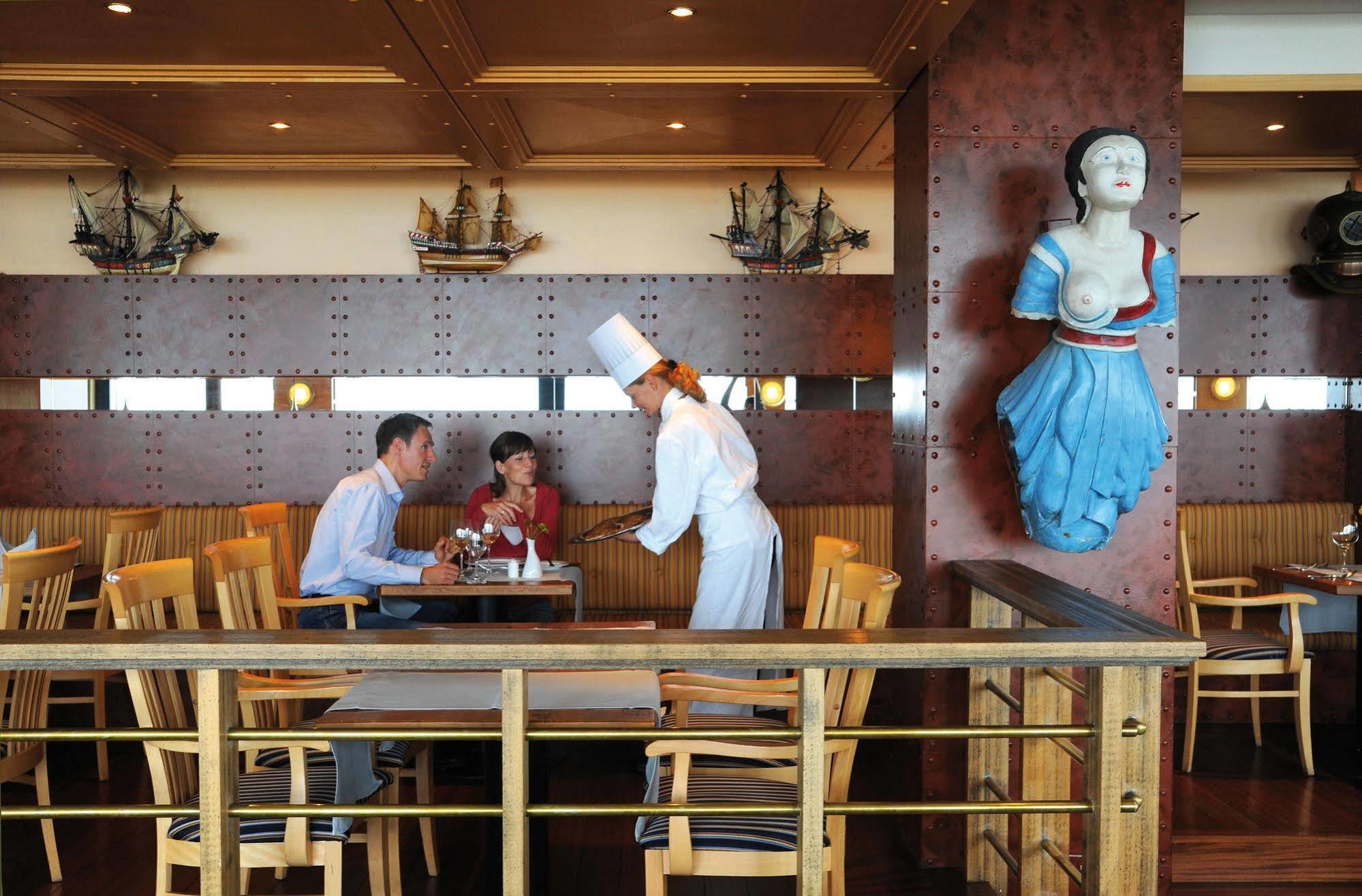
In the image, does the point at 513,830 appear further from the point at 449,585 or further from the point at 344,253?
the point at 344,253

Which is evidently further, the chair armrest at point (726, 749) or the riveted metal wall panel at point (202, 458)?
the riveted metal wall panel at point (202, 458)

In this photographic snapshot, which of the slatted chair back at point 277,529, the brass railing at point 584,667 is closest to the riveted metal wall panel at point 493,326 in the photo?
the slatted chair back at point 277,529

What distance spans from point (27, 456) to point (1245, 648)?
6389 mm

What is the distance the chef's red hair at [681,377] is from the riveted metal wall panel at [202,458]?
2.60 metres

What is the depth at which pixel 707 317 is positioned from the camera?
6.18 metres

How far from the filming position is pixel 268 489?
6.20m

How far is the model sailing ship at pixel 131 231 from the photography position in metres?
6.07

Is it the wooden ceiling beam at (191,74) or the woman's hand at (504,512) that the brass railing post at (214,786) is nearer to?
the wooden ceiling beam at (191,74)

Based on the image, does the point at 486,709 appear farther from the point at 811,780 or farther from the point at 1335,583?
the point at 1335,583

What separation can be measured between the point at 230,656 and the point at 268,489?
14.7 ft

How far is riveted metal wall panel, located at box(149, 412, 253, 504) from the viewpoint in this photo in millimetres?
6184

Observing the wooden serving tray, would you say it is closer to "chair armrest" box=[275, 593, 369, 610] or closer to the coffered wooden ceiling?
"chair armrest" box=[275, 593, 369, 610]

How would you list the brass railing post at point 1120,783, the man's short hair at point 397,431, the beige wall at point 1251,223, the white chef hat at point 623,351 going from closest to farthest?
the brass railing post at point 1120,783
the white chef hat at point 623,351
the man's short hair at point 397,431
the beige wall at point 1251,223

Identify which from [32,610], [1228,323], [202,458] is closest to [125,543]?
[202,458]
